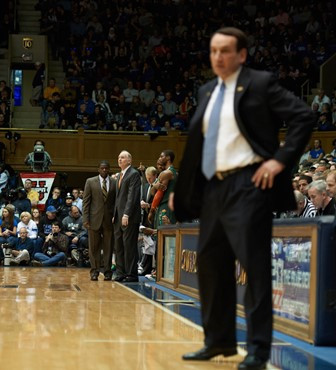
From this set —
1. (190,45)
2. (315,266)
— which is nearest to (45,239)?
(190,45)

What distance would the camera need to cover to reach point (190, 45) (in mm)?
24125

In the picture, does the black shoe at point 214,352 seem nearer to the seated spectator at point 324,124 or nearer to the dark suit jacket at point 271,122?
the dark suit jacket at point 271,122

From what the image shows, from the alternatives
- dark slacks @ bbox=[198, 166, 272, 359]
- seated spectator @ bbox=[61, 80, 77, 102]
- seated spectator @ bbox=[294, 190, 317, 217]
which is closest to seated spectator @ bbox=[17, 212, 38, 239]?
seated spectator @ bbox=[61, 80, 77, 102]

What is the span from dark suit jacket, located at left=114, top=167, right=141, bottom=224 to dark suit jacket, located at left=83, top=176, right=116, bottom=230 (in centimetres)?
21

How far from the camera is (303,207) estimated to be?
8359 mm

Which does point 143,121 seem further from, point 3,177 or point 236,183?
point 236,183

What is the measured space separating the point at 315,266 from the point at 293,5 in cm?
2087

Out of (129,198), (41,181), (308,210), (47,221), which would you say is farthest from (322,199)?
(41,181)

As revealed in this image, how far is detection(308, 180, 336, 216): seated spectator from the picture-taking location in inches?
288

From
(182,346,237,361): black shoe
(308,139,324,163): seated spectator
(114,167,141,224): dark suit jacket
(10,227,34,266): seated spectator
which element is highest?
(308,139,324,163): seated spectator

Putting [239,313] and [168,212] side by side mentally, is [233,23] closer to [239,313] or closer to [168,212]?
[168,212]

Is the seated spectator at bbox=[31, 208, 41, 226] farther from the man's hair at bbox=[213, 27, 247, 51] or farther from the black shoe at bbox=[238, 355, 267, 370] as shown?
the black shoe at bbox=[238, 355, 267, 370]

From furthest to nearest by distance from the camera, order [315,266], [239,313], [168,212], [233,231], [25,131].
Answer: [25,131], [168,212], [239,313], [315,266], [233,231]

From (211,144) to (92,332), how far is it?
83.4 inches
